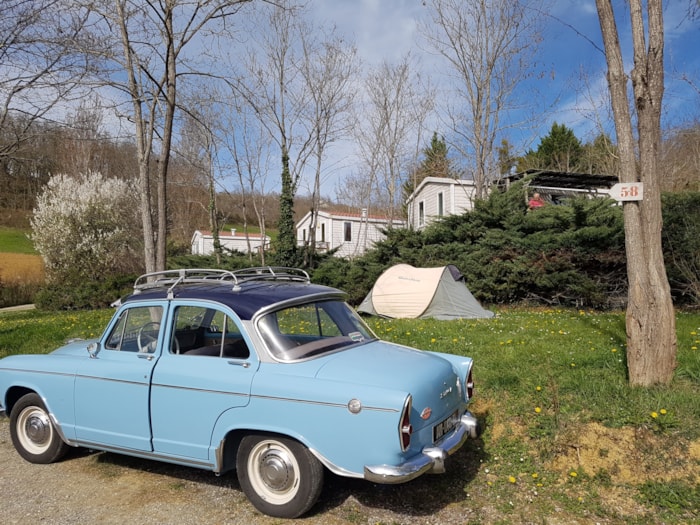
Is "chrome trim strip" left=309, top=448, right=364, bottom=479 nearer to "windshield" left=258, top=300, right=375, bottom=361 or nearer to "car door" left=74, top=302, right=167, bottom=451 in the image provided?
"windshield" left=258, top=300, right=375, bottom=361

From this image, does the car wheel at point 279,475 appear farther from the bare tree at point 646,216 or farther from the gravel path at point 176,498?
the bare tree at point 646,216

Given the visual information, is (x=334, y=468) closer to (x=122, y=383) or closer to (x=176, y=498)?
(x=176, y=498)

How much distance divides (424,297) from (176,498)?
8280 mm

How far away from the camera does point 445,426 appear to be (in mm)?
3885

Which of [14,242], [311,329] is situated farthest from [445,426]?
[14,242]

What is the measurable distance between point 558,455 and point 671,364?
1631 millimetres

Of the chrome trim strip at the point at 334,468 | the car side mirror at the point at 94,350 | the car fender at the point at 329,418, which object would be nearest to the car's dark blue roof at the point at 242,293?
the car side mirror at the point at 94,350

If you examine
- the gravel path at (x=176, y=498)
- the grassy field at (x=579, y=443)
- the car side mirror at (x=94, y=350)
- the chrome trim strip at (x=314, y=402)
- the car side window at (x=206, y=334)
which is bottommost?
the gravel path at (x=176, y=498)

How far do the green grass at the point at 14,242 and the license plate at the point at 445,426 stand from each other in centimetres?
5290

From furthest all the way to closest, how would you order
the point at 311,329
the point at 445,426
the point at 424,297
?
1. the point at 424,297
2. the point at 311,329
3. the point at 445,426

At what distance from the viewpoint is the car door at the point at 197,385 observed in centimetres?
385

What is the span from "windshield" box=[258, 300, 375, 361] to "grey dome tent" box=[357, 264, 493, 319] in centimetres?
700

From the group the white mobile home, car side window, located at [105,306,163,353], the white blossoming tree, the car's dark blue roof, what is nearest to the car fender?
the car's dark blue roof

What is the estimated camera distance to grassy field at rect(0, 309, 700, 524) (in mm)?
3814
